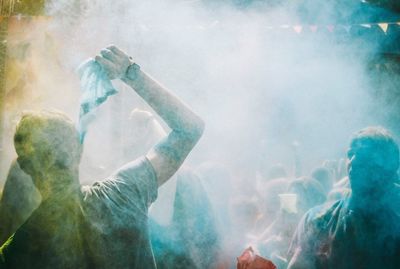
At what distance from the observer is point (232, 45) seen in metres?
5.54

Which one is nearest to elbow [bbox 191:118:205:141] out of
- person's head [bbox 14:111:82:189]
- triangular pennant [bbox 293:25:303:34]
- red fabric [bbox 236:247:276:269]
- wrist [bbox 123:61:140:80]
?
wrist [bbox 123:61:140:80]

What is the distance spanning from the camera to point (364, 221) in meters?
1.98

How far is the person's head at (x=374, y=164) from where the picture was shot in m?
2.00

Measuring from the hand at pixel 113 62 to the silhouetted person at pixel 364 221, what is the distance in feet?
5.04

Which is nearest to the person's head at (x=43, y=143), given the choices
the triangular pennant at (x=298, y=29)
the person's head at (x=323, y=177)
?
the person's head at (x=323, y=177)

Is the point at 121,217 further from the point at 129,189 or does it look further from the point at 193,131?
the point at 193,131

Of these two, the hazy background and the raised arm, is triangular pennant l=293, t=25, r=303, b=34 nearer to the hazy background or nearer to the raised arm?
the hazy background

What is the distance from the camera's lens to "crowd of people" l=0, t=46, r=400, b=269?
1265 millimetres

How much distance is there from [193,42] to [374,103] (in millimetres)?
4312

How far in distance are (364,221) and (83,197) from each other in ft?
5.43

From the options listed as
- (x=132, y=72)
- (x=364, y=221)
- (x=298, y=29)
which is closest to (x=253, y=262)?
(x=364, y=221)

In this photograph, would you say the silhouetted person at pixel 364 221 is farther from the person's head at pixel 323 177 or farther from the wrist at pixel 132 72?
the person's head at pixel 323 177

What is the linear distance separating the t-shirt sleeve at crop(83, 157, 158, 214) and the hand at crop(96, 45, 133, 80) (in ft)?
1.31

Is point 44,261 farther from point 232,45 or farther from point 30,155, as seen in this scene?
point 232,45
